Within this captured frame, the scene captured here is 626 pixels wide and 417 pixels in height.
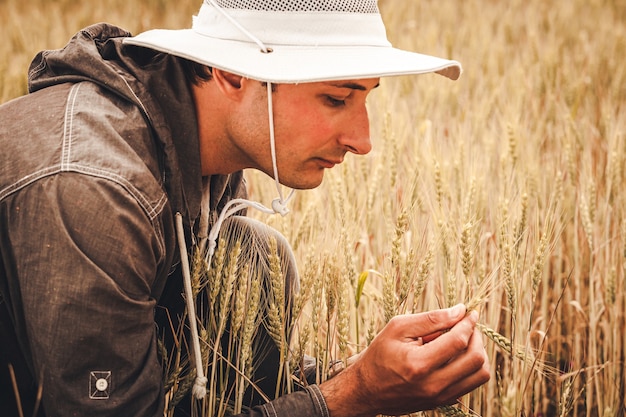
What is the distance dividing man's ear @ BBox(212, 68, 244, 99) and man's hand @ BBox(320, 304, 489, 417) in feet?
1.95

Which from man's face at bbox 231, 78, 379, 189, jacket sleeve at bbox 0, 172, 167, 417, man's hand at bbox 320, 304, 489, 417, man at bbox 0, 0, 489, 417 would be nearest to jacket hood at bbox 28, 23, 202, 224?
man at bbox 0, 0, 489, 417

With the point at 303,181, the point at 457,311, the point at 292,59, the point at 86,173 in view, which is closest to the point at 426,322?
the point at 457,311

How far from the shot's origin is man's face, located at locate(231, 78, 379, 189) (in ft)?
4.94

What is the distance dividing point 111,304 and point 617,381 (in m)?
1.42

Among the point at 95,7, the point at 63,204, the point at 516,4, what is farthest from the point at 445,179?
the point at 516,4

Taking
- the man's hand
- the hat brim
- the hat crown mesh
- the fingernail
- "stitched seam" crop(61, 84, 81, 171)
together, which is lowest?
the man's hand

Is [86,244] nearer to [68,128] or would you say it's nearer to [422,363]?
[68,128]

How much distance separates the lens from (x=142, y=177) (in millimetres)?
1296

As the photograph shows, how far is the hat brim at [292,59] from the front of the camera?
4.54 ft

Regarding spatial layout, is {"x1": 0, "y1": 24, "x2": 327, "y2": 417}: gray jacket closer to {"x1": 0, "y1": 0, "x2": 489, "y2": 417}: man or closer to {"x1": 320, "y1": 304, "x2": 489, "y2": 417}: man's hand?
{"x1": 0, "y1": 0, "x2": 489, "y2": 417}: man

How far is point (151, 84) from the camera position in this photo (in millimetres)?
1529

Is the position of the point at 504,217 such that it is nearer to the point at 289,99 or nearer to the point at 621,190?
the point at 289,99

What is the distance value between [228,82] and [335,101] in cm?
24

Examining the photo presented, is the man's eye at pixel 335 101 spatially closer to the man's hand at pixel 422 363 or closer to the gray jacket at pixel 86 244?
the gray jacket at pixel 86 244
